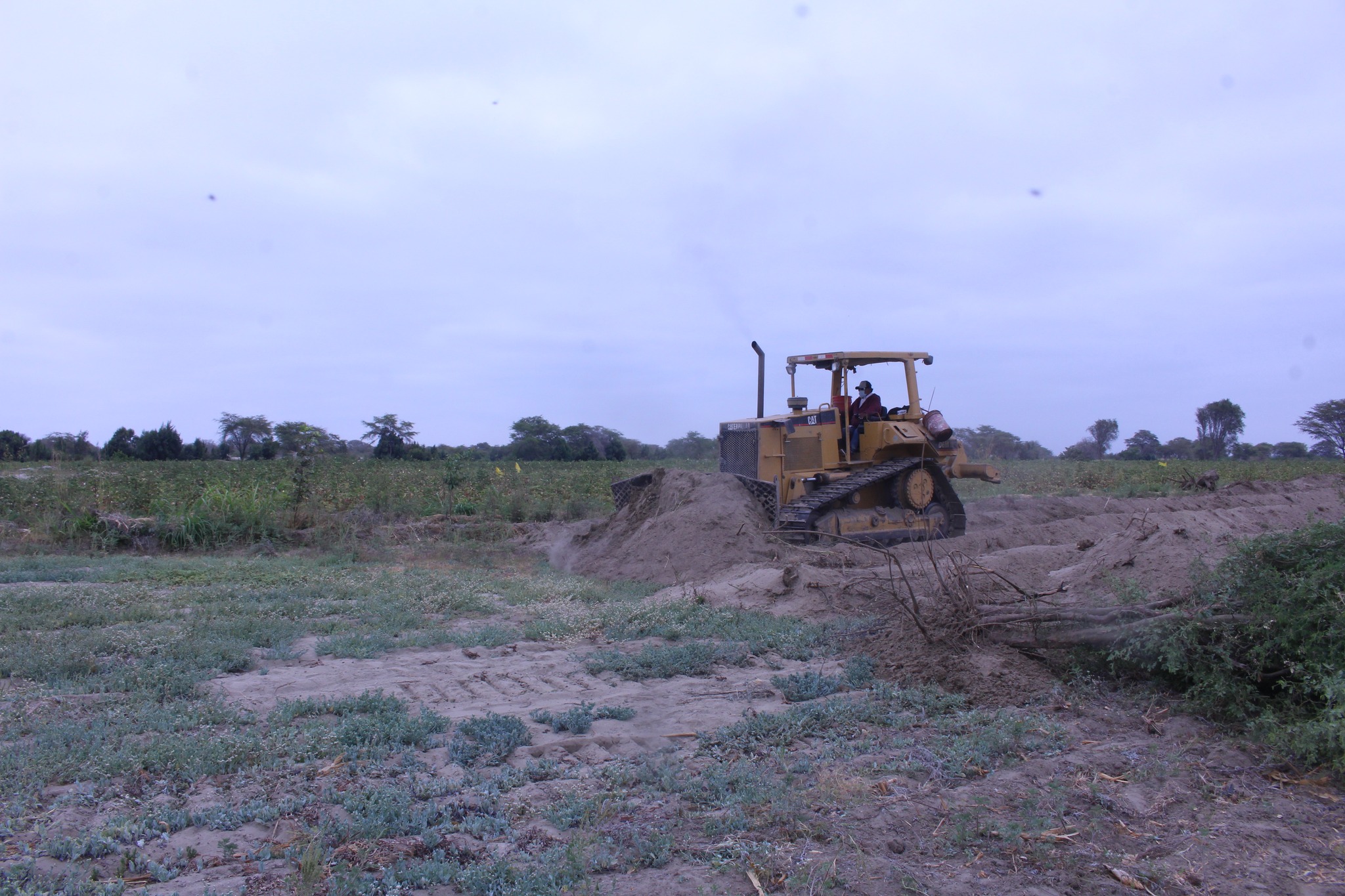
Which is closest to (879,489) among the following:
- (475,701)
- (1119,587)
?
(1119,587)

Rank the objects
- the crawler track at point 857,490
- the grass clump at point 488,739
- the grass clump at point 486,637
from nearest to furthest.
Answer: the grass clump at point 488,739, the grass clump at point 486,637, the crawler track at point 857,490

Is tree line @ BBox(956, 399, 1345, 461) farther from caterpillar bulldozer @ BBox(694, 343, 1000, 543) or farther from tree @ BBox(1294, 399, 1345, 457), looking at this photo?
caterpillar bulldozer @ BBox(694, 343, 1000, 543)

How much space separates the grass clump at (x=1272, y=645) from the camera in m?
4.12

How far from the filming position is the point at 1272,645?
14.8 ft

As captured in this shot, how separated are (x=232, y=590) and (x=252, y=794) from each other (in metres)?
6.02

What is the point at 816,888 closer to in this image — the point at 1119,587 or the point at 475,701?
the point at 475,701

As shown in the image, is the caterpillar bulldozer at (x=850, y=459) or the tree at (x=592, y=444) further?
the tree at (x=592, y=444)

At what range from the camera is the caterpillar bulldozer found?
12.2m

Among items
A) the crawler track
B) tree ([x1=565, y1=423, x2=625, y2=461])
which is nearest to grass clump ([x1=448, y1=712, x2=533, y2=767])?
the crawler track

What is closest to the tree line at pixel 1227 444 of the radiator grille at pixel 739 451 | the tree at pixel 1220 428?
the tree at pixel 1220 428

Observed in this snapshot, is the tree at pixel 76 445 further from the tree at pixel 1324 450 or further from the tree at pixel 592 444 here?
the tree at pixel 1324 450

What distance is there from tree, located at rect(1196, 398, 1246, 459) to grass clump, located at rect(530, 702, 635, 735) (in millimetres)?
52165

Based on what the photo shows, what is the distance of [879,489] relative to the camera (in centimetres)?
1286

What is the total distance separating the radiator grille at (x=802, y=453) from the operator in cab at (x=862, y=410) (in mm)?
849
